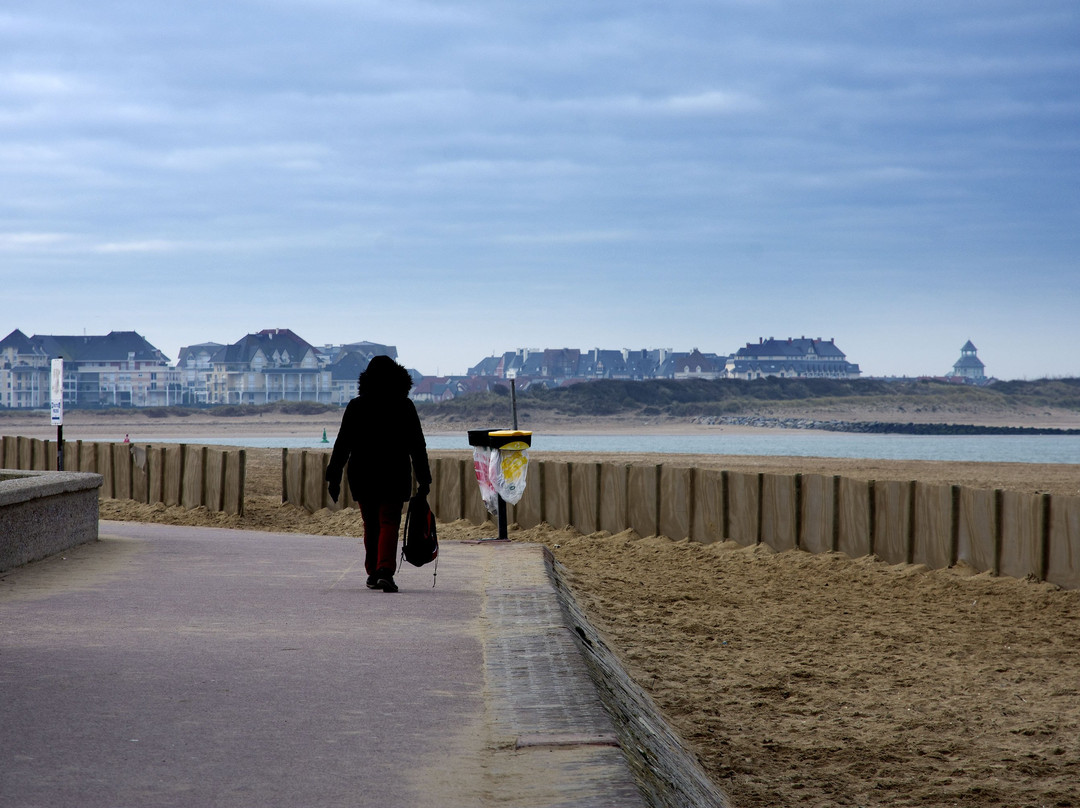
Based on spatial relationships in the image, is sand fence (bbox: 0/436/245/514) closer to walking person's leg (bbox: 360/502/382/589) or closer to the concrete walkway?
the concrete walkway

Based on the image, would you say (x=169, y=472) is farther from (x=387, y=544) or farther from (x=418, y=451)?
(x=418, y=451)

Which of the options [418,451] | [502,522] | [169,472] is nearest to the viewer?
[418,451]

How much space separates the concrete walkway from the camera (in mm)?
4160

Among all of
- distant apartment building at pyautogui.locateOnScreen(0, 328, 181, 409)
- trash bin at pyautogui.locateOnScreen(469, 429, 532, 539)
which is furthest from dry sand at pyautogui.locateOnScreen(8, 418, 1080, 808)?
distant apartment building at pyautogui.locateOnScreen(0, 328, 181, 409)

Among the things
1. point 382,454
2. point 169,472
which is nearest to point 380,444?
point 382,454

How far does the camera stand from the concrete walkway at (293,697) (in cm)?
416

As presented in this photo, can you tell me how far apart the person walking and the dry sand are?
92 centimetres

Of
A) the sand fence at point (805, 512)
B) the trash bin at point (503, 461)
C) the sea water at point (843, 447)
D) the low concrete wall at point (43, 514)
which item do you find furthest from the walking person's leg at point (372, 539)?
the sea water at point (843, 447)

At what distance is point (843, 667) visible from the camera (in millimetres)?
9312

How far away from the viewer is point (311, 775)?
14.0 ft

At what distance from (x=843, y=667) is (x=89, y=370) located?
146 meters

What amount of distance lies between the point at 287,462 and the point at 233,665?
13424mm

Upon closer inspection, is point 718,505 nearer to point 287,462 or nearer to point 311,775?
point 287,462

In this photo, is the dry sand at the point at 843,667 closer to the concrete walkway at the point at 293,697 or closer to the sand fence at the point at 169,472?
the concrete walkway at the point at 293,697
